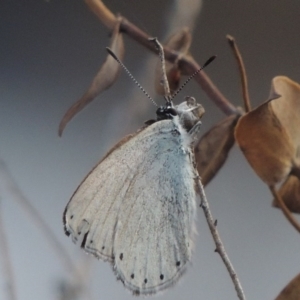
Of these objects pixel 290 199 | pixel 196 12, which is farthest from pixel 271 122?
pixel 196 12

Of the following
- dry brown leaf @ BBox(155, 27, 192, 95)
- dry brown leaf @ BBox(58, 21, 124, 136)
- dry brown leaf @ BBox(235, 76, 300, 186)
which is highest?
dry brown leaf @ BBox(58, 21, 124, 136)

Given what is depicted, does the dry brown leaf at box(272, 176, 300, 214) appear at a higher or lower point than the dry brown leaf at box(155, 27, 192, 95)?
lower

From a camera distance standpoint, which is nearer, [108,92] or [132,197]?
[132,197]

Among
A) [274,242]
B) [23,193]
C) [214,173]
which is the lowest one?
[274,242]

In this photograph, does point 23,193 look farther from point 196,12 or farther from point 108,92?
point 196,12

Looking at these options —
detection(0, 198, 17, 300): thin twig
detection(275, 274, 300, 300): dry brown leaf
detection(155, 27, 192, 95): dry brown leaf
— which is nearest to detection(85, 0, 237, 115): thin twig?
detection(155, 27, 192, 95): dry brown leaf

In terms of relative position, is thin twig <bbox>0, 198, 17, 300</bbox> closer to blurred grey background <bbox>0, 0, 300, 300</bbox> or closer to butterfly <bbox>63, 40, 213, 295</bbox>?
blurred grey background <bbox>0, 0, 300, 300</bbox>
